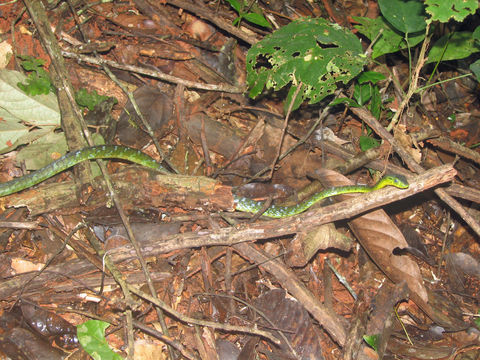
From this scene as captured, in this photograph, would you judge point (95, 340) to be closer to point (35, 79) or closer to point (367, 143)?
point (35, 79)

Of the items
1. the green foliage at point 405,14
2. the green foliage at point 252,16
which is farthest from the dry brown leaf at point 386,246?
the green foliage at point 252,16

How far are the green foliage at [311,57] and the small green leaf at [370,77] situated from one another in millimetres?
475

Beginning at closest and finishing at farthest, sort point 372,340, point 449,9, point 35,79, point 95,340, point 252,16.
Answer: point 95,340
point 449,9
point 372,340
point 35,79
point 252,16

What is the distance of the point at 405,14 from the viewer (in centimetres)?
372

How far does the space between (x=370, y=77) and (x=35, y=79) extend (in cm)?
345

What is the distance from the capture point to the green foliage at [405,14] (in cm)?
368

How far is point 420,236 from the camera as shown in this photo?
4191 millimetres

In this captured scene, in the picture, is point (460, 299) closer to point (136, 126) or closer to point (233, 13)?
point (136, 126)

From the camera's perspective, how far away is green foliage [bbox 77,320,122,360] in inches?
108

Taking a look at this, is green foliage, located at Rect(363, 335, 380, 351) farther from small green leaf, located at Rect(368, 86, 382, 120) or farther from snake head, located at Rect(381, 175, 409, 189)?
small green leaf, located at Rect(368, 86, 382, 120)

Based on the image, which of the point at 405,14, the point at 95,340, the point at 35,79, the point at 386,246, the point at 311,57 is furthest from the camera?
the point at 35,79

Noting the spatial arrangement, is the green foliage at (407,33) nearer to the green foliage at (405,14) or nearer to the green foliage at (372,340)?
the green foliage at (405,14)

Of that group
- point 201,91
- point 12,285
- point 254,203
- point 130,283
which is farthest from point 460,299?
point 12,285

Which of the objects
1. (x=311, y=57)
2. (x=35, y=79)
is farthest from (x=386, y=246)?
(x=35, y=79)
